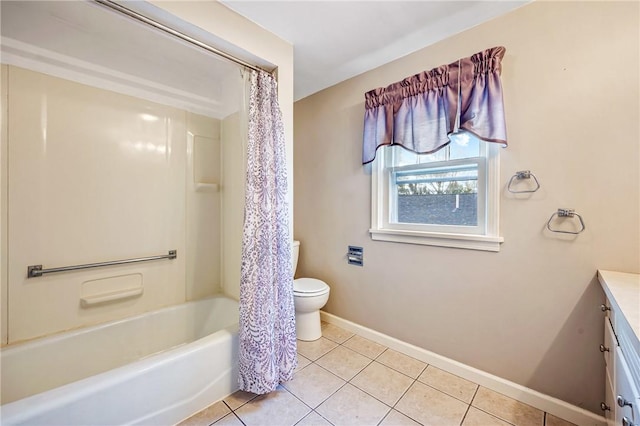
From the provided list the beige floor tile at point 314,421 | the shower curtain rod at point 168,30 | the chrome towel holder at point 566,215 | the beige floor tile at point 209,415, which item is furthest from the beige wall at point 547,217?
the beige floor tile at point 209,415

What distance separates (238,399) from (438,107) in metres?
2.22

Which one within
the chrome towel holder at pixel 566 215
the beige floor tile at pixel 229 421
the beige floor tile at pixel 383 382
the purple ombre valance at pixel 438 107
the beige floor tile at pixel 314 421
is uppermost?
the purple ombre valance at pixel 438 107

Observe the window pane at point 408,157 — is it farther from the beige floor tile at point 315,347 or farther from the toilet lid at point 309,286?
the beige floor tile at point 315,347

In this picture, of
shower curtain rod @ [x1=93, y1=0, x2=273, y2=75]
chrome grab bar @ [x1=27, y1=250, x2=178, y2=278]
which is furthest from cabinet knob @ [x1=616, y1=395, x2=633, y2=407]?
chrome grab bar @ [x1=27, y1=250, x2=178, y2=278]

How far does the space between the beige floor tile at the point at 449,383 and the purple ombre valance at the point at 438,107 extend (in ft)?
4.91

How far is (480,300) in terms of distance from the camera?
1.59 metres

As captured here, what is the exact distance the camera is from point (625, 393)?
2.55 feet

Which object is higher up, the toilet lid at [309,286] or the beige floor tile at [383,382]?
the toilet lid at [309,286]

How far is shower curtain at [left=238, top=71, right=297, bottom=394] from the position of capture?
1.42 metres

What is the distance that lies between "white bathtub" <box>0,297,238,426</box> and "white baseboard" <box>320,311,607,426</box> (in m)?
1.17

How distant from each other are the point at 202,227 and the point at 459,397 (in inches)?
88.2

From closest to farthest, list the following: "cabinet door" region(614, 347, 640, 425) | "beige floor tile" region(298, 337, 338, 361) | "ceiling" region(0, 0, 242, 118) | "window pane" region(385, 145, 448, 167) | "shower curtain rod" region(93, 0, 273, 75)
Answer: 1. "cabinet door" region(614, 347, 640, 425)
2. "shower curtain rod" region(93, 0, 273, 75)
3. "ceiling" region(0, 0, 242, 118)
4. "window pane" region(385, 145, 448, 167)
5. "beige floor tile" region(298, 337, 338, 361)

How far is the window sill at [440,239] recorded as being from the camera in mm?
1543

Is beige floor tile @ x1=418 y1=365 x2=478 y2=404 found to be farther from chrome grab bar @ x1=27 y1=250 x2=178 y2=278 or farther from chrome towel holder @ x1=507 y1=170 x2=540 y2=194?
chrome grab bar @ x1=27 y1=250 x2=178 y2=278
